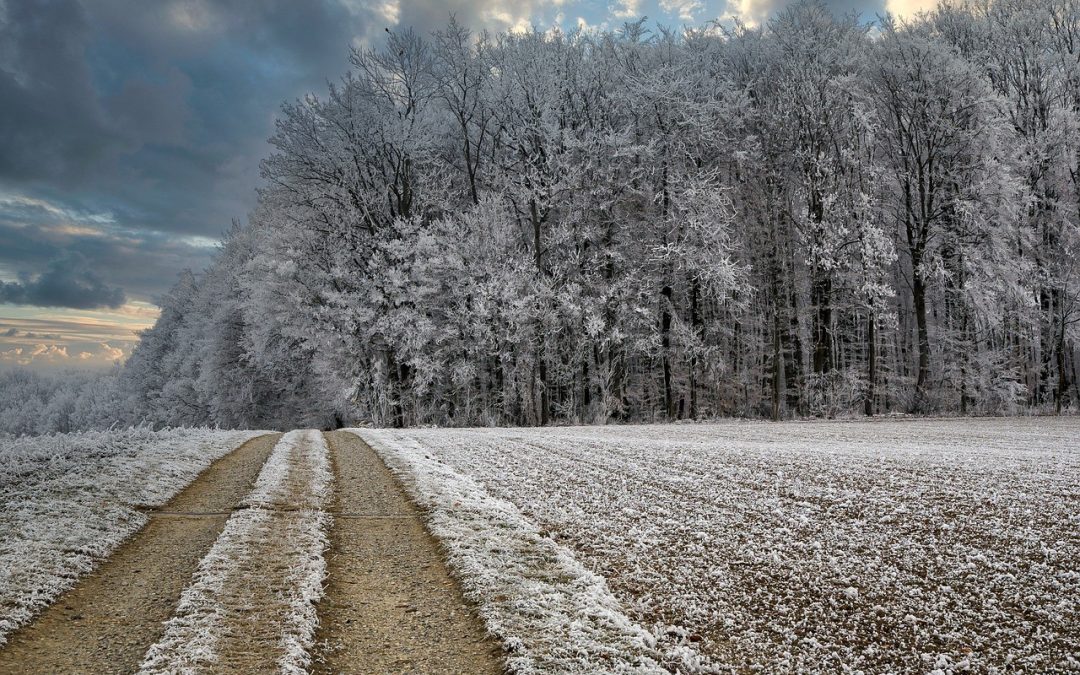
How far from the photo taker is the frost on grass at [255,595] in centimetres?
417

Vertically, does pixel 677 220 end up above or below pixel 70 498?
above

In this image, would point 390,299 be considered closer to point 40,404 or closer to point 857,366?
point 857,366

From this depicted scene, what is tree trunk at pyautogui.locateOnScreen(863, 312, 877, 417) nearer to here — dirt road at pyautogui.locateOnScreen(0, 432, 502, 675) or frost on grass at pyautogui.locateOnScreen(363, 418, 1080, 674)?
frost on grass at pyautogui.locateOnScreen(363, 418, 1080, 674)

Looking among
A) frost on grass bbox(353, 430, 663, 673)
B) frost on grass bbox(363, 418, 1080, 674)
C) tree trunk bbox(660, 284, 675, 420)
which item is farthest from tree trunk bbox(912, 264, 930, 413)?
frost on grass bbox(353, 430, 663, 673)

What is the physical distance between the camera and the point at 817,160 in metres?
25.5

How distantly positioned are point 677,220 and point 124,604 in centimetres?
2341

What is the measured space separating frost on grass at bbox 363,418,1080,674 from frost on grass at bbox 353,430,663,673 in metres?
0.14

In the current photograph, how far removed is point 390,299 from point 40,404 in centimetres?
5762

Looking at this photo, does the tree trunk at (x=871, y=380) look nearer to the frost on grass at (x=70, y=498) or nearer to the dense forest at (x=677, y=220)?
the dense forest at (x=677, y=220)

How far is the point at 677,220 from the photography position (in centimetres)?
2545

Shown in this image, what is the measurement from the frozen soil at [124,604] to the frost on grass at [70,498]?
6.7 inches

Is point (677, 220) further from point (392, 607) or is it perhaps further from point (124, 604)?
point (124, 604)

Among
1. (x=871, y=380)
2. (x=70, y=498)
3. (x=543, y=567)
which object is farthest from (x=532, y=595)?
(x=871, y=380)

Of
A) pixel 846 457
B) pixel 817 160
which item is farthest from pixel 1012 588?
pixel 817 160
